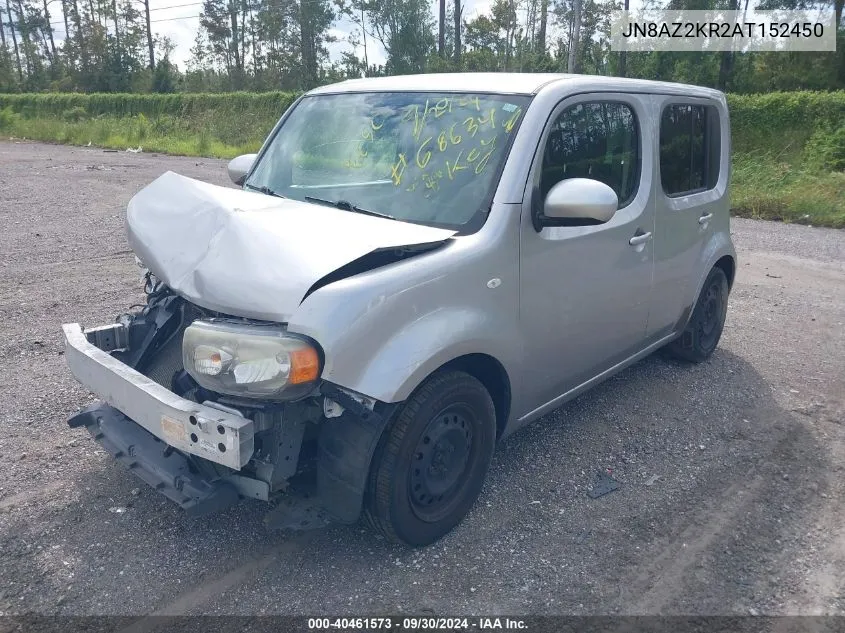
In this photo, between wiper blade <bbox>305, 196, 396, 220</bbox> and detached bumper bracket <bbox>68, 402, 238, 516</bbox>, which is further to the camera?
wiper blade <bbox>305, 196, 396, 220</bbox>

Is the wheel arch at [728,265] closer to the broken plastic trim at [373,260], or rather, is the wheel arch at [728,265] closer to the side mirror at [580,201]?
the side mirror at [580,201]

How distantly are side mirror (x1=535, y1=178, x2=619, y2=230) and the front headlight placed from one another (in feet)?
4.41

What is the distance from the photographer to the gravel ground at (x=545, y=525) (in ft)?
9.29

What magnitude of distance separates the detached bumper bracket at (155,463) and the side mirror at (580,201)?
1.85 metres

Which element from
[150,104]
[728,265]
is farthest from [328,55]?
[728,265]

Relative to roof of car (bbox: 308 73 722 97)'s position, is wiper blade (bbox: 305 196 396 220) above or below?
below

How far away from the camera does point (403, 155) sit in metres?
3.56

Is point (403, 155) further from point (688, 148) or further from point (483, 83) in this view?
point (688, 148)

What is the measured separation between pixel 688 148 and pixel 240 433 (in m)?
3.69

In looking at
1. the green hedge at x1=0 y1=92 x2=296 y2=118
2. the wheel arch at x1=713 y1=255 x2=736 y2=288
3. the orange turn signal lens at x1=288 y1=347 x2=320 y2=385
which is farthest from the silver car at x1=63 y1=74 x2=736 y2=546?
the green hedge at x1=0 y1=92 x2=296 y2=118

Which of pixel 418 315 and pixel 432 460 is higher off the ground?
pixel 418 315

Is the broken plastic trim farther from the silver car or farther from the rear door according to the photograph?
the rear door

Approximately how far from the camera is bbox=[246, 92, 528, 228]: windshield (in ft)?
10.9

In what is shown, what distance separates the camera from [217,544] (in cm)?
311
